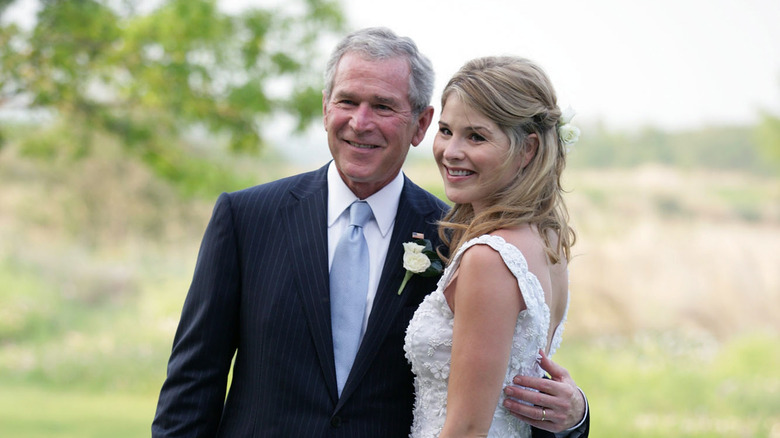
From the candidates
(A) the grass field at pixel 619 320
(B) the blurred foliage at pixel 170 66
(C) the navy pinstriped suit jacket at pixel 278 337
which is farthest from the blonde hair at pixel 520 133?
(A) the grass field at pixel 619 320

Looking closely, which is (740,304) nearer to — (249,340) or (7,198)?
(249,340)

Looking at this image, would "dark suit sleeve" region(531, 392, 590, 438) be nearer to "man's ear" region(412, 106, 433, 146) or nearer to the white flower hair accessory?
the white flower hair accessory

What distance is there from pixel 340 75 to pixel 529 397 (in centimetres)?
128

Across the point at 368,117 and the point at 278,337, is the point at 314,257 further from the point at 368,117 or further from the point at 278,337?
the point at 368,117

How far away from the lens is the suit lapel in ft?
9.11

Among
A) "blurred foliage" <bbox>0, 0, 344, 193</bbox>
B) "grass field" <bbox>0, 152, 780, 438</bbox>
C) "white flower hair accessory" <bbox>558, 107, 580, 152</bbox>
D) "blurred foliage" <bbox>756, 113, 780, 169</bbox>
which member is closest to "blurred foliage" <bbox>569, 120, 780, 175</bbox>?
"blurred foliage" <bbox>756, 113, 780, 169</bbox>

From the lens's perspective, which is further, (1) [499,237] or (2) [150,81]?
(2) [150,81]

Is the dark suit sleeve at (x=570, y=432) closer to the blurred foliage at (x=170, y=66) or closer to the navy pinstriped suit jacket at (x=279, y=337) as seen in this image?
the navy pinstriped suit jacket at (x=279, y=337)

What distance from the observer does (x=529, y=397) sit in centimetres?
269

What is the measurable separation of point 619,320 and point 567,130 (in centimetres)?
1005

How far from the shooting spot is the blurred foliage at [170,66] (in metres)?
8.25

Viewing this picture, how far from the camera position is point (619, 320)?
12.3 m

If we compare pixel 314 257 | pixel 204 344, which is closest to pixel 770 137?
pixel 314 257

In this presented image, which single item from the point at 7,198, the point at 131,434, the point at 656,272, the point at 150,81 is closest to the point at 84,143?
the point at 150,81
